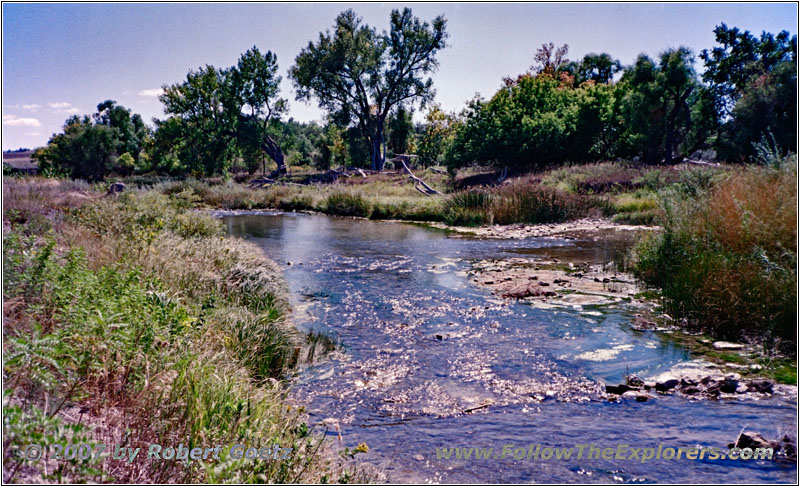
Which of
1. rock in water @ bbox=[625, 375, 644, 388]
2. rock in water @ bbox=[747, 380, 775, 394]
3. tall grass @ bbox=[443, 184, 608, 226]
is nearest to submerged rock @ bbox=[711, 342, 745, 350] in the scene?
rock in water @ bbox=[747, 380, 775, 394]

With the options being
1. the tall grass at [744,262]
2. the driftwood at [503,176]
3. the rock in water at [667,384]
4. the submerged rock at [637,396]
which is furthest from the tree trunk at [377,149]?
the submerged rock at [637,396]

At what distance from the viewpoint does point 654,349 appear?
6.62 metres

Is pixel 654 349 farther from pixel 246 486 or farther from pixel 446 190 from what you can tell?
pixel 446 190

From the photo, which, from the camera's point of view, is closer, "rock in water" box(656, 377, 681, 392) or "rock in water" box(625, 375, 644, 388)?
"rock in water" box(656, 377, 681, 392)

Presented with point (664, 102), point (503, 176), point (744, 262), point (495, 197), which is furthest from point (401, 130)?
point (744, 262)

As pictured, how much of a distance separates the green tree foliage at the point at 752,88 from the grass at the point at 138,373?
1048 inches

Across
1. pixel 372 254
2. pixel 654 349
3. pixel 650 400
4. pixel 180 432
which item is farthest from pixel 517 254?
pixel 180 432

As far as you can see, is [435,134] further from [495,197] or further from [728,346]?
[728,346]

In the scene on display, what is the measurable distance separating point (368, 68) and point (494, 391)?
44907 mm

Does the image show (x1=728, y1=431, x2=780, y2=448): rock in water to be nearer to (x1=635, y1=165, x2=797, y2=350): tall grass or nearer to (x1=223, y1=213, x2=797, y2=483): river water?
(x1=223, y1=213, x2=797, y2=483): river water

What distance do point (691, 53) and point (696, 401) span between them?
31.0 metres

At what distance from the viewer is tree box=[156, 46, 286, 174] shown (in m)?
46.6

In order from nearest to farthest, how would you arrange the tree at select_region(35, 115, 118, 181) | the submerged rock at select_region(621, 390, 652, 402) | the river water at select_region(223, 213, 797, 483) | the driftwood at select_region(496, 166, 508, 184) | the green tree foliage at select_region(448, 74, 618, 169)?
the river water at select_region(223, 213, 797, 483)
the submerged rock at select_region(621, 390, 652, 402)
the driftwood at select_region(496, 166, 508, 184)
the green tree foliage at select_region(448, 74, 618, 169)
the tree at select_region(35, 115, 118, 181)

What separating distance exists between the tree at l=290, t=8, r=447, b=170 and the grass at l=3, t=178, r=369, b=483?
4167 centimetres
